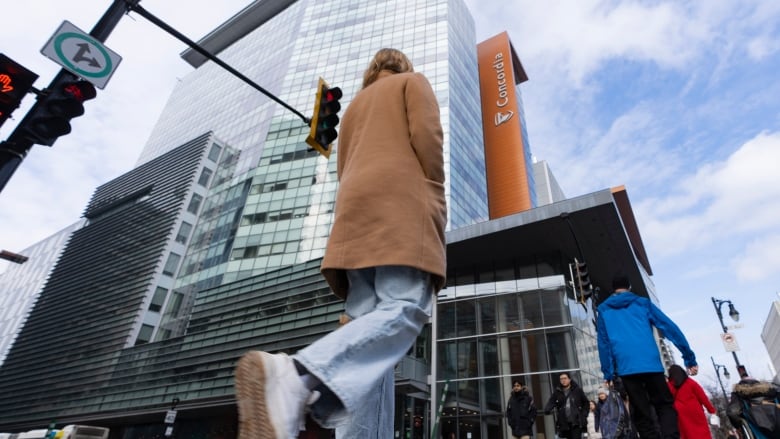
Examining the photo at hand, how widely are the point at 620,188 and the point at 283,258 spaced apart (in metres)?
45.2

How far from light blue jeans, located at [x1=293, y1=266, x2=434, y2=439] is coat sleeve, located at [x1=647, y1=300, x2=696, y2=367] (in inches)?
157

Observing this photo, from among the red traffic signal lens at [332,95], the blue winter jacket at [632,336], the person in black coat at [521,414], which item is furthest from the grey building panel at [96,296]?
the blue winter jacket at [632,336]

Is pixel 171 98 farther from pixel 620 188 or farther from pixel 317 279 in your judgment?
pixel 620 188

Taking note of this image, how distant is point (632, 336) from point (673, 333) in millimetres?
471

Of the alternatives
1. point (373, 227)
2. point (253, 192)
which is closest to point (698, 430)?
point (373, 227)

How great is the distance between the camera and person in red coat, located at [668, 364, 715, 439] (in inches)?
234

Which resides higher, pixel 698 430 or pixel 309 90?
pixel 309 90

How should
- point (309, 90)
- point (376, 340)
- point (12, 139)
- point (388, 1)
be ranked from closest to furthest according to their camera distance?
1. point (376, 340)
2. point (12, 139)
3. point (309, 90)
4. point (388, 1)

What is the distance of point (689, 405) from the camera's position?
607 centimetres

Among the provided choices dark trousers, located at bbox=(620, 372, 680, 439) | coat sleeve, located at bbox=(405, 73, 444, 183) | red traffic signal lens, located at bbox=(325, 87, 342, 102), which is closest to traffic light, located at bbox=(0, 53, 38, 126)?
red traffic signal lens, located at bbox=(325, 87, 342, 102)

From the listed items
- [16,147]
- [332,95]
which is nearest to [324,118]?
[332,95]

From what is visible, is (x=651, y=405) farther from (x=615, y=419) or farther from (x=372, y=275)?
(x=372, y=275)

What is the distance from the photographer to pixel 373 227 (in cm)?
187

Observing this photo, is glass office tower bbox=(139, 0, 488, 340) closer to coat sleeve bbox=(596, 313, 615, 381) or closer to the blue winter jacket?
coat sleeve bbox=(596, 313, 615, 381)
